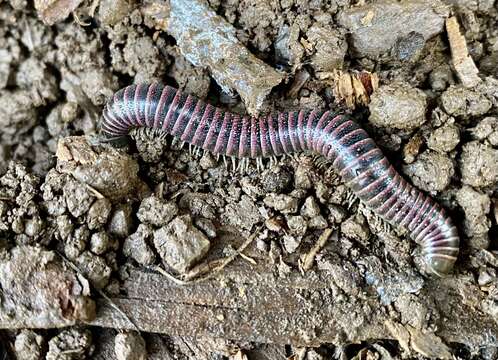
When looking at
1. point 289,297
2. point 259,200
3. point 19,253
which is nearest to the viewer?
point 19,253

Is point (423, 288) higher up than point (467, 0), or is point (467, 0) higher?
A: point (467, 0)

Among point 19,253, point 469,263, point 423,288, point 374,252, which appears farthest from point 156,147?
point 469,263

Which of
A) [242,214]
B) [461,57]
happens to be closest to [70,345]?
[242,214]

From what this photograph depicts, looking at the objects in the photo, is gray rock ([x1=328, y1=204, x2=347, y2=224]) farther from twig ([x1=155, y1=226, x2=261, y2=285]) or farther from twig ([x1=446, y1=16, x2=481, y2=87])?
twig ([x1=446, y1=16, x2=481, y2=87])

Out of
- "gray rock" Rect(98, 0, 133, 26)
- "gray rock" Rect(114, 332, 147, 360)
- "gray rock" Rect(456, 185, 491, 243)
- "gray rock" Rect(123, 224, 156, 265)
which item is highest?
"gray rock" Rect(98, 0, 133, 26)

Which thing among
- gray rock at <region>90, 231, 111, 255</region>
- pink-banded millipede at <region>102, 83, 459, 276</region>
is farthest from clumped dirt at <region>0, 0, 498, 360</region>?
pink-banded millipede at <region>102, 83, 459, 276</region>

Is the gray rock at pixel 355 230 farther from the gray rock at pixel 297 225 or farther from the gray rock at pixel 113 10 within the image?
the gray rock at pixel 113 10

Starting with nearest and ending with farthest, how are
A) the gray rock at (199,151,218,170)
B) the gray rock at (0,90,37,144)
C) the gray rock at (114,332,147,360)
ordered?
1. the gray rock at (114,332,147,360)
2. the gray rock at (199,151,218,170)
3. the gray rock at (0,90,37,144)

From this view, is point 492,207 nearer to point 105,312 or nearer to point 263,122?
point 263,122
